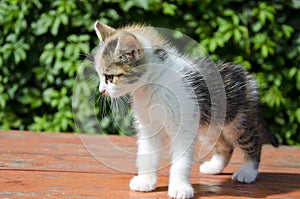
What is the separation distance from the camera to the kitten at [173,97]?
1838 millimetres

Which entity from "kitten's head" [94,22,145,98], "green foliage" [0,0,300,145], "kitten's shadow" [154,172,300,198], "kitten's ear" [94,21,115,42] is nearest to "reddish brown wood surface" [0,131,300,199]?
"kitten's shadow" [154,172,300,198]

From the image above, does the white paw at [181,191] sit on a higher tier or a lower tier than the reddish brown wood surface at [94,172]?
higher

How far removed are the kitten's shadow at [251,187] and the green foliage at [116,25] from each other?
142 cm

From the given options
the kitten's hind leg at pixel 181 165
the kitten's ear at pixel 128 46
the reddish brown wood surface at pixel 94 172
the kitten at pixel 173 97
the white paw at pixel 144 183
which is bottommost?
the reddish brown wood surface at pixel 94 172

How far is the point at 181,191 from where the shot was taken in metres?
1.96

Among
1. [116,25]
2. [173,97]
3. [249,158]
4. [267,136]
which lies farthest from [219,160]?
[116,25]

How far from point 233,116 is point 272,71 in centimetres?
179

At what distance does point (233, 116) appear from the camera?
7.19 feet

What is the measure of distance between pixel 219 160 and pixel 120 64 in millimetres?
844

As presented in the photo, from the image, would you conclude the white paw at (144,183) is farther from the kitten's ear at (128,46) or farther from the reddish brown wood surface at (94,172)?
the kitten's ear at (128,46)

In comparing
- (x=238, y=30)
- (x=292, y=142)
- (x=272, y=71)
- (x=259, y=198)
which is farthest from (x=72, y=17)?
(x=259, y=198)

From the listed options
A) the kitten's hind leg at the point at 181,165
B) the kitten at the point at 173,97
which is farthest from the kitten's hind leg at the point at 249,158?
the kitten's hind leg at the point at 181,165

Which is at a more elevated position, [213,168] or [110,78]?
[110,78]

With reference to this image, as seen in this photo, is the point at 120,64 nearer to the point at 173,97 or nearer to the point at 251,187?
the point at 173,97
